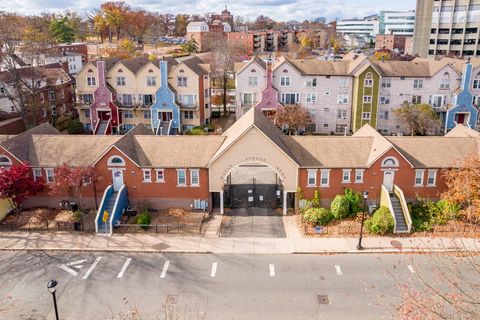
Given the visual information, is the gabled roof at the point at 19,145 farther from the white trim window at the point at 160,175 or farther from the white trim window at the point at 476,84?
the white trim window at the point at 476,84

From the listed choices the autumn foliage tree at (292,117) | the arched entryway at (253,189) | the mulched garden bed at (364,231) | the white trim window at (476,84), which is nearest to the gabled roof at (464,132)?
the mulched garden bed at (364,231)

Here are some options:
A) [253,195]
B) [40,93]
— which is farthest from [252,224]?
[40,93]

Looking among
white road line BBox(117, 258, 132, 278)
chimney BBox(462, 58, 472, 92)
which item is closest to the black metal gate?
white road line BBox(117, 258, 132, 278)

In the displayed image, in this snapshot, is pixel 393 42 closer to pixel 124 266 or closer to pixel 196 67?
pixel 196 67

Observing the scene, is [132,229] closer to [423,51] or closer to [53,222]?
[53,222]

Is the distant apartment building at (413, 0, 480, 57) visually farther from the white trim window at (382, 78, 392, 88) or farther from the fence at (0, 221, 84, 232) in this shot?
the fence at (0, 221, 84, 232)

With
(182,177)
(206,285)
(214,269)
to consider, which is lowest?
(206,285)
